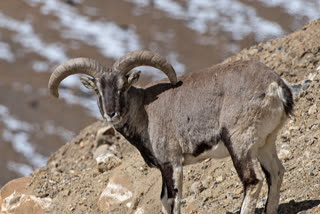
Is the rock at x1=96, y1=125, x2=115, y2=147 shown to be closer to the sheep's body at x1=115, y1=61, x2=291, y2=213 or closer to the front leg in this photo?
the sheep's body at x1=115, y1=61, x2=291, y2=213

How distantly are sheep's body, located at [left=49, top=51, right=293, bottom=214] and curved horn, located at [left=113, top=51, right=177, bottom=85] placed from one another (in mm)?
21

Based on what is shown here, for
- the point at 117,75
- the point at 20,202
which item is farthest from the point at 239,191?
the point at 20,202

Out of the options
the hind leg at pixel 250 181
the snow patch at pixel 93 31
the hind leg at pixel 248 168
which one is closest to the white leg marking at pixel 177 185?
the hind leg at pixel 248 168

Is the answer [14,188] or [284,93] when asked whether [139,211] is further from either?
[284,93]

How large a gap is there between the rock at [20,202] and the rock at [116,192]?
6.22ft

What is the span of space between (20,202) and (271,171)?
8.07 meters

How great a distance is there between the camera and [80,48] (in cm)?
5356

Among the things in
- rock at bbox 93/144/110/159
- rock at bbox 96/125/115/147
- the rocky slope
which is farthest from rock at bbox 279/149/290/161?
rock at bbox 96/125/115/147

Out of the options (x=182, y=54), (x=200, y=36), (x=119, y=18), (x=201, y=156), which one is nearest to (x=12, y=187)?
(x=201, y=156)

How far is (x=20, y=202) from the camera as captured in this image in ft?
50.7

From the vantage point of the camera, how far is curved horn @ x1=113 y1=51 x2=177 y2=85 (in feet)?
37.6

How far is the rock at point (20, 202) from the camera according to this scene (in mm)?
15336

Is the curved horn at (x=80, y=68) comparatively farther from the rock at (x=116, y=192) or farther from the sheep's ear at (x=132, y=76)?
the rock at (x=116, y=192)

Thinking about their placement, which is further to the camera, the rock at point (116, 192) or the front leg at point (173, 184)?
the rock at point (116, 192)
